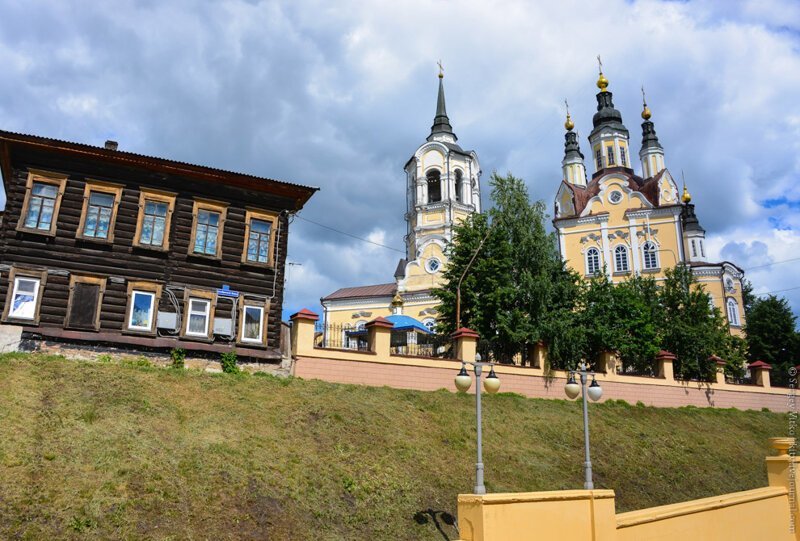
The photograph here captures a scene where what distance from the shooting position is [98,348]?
1869 centimetres

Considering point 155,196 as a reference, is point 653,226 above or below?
above

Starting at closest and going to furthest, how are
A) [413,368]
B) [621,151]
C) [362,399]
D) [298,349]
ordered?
[362,399], [298,349], [413,368], [621,151]

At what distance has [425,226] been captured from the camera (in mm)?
47469

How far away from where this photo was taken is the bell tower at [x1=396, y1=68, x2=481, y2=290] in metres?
46.8

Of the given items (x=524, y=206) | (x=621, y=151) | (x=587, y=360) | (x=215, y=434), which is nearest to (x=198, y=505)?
(x=215, y=434)

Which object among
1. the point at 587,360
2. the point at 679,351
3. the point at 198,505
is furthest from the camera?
the point at 679,351

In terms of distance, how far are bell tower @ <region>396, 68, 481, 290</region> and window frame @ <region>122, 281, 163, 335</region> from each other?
28.3m

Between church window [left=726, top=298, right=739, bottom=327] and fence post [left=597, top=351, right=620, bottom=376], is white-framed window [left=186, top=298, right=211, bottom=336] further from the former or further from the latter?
church window [left=726, top=298, right=739, bottom=327]

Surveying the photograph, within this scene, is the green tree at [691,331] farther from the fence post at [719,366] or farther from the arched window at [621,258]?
the arched window at [621,258]

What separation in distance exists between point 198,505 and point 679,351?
25302mm

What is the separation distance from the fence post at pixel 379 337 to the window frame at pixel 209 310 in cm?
498

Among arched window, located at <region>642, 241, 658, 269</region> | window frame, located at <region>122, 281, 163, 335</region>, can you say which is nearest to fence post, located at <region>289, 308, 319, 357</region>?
window frame, located at <region>122, 281, 163, 335</region>

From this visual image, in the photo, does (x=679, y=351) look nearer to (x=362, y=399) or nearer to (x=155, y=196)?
(x=362, y=399)

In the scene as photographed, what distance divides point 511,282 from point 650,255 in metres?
23.0
